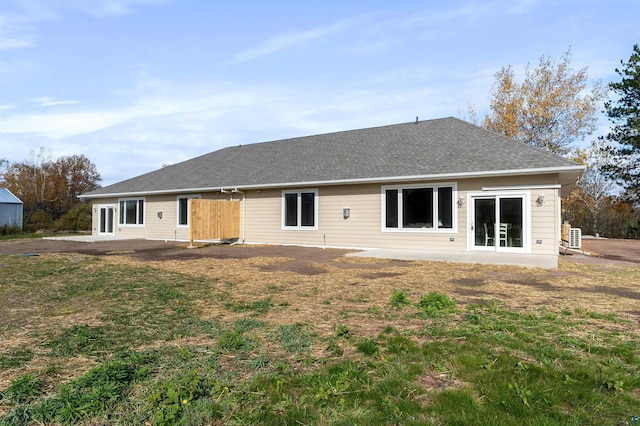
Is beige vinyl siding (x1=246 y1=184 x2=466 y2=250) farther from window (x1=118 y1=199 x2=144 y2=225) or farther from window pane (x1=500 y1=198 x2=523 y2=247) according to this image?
window (x1=118 y1=199 x2=144 y2=225)

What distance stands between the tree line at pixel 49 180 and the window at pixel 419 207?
112 feet

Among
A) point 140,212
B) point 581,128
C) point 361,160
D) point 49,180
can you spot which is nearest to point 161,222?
point 140,212

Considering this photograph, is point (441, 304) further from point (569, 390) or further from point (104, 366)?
point (104, 366)

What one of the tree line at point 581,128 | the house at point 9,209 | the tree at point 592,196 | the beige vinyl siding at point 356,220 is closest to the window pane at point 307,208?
the beige vinyl siding at point 356,220

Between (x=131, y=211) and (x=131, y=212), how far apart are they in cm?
6

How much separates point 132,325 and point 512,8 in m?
13.1

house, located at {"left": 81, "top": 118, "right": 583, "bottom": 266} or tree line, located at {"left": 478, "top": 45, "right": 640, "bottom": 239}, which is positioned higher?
tree line, located at {"left": 478, "top": 45, "right": 640, "bottom": 239}

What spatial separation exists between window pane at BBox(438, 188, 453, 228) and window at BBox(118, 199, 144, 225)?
16247 mm

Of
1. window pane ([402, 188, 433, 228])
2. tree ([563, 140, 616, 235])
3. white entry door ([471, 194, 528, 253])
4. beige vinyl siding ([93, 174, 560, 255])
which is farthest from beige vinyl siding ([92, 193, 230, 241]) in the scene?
tree ([563, 140, 616, 235])

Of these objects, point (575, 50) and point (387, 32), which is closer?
point (387, 32)

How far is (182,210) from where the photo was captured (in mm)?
19156

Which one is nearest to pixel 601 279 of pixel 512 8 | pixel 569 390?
pixel 569 390

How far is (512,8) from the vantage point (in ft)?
37.1

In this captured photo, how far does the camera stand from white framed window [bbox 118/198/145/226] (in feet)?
68.4
